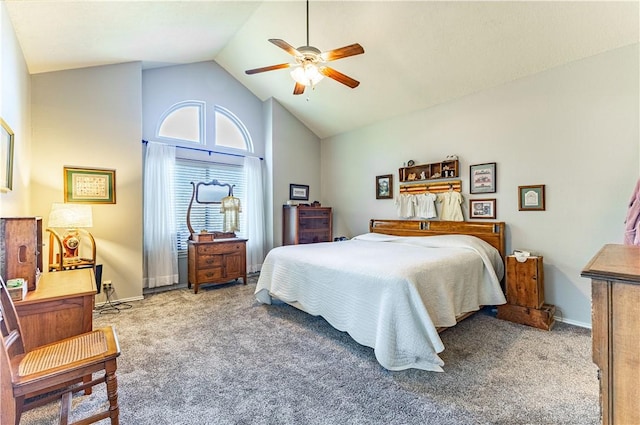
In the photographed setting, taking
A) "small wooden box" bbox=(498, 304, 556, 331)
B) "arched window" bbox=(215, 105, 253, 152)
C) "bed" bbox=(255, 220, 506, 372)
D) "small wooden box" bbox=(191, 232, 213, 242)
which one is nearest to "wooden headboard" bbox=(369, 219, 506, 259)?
"bed" bbox=(255, 220, 506, 372)

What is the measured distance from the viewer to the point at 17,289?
5.52 feet

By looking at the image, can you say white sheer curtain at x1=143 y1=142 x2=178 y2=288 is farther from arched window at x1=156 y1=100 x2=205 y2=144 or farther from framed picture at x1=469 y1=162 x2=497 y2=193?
framed picture at x1=469 y1=162 x2=497 y2=193

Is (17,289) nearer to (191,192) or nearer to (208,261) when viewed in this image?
(208,261)

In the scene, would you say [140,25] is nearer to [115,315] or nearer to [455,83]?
[115,315]

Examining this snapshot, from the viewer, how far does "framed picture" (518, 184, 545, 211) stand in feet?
10.9

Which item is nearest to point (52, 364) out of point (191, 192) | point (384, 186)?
point (191, 192)

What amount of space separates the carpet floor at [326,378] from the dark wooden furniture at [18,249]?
0.86m

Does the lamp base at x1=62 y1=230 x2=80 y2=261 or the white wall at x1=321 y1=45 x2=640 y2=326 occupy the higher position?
the white wall at x1=321 y1=45 x2=640 y2=326

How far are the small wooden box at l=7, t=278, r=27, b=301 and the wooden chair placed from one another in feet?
0.77

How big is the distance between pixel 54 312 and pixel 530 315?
4174 millimetres

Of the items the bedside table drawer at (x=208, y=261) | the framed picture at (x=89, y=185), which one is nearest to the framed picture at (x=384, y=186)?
the bedside table drawer at (x=208, y=261)

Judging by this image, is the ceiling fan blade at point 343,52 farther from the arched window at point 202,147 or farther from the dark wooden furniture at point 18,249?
the arched window at point 202,147

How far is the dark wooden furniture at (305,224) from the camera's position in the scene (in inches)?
211

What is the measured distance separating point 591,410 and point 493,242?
2.15m
